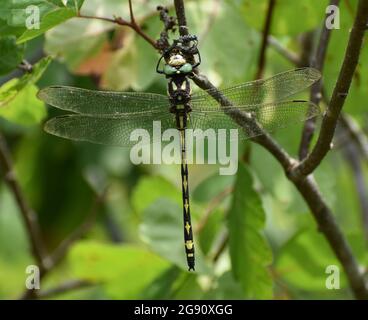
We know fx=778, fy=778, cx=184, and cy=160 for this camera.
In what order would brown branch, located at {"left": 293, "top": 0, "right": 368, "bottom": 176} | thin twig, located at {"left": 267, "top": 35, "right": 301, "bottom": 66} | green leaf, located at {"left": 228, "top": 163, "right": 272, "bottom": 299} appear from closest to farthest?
brown branch, located at {"left": 293, "top": 0, "right": 368, "bottom": 176} < green leaf, located at {"left": 228, "top": 163, "right": 272, "bottom": 299} < thin twig, located at {"left": 267, "top": 35, "right": 301, "bottom": 66}

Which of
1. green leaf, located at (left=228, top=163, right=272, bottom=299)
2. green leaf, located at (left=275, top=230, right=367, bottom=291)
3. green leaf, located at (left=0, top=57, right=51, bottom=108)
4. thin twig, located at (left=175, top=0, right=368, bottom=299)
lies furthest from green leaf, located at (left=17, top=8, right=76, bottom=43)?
green leaf, located at (left=275, top=230, right=367, bottom=291)

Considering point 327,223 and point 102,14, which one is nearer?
point 327,223

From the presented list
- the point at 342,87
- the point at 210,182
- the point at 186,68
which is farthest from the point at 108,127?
the point at 342,87

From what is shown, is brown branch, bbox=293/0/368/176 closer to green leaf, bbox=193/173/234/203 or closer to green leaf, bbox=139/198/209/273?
green leaf, bbox=139/198/209/273

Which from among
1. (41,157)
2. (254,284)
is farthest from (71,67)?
(41,157)

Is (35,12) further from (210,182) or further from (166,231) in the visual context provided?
(210,182)

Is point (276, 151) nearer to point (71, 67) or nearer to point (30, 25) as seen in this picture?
point (30, 25)

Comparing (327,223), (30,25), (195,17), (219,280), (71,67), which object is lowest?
(219,280)
